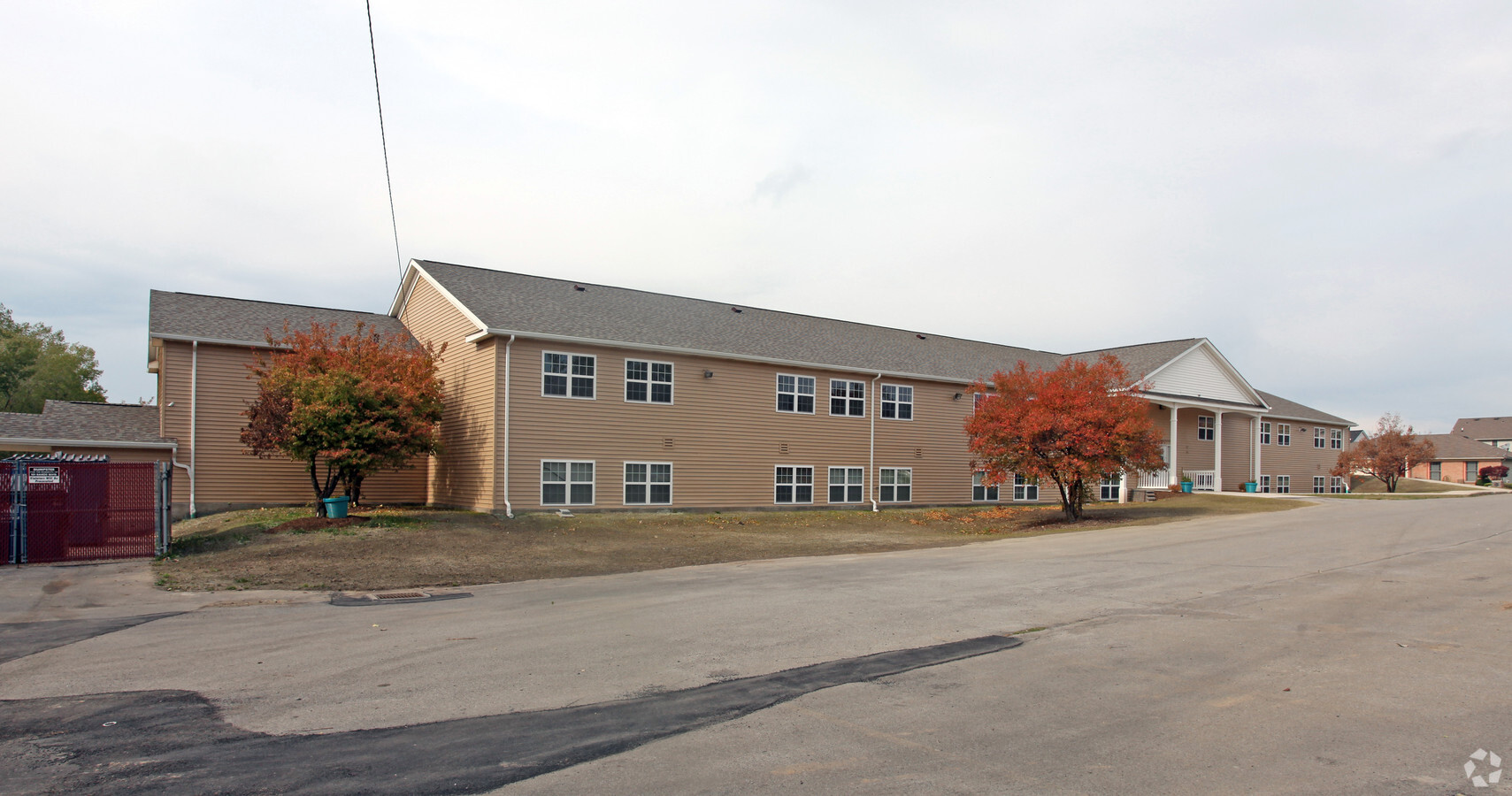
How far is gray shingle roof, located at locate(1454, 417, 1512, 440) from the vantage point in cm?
8775

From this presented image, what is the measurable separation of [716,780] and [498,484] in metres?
19.2

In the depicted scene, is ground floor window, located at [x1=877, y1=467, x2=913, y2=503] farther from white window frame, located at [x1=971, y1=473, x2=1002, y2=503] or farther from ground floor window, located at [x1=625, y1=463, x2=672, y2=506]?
ground floor window, located at [x1=625, y1=463, x2=672, y2=506]

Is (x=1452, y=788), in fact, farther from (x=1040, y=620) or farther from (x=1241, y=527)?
(x=1241, y=527)

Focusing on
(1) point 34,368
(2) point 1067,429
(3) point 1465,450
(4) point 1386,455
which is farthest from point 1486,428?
(1) point 34,368

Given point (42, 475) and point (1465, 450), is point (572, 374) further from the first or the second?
point (1465, 450)

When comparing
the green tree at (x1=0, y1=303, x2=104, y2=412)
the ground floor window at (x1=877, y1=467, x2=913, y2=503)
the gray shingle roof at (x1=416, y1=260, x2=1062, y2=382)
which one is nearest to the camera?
the gray shingle roof at (x1=416, y1=260, x2=1062, y2=382)

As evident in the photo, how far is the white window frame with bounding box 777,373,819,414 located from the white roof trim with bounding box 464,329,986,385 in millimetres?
418

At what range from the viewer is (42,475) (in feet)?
51.8

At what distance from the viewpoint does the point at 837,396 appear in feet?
99.9

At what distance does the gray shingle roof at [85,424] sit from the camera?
23203 mm

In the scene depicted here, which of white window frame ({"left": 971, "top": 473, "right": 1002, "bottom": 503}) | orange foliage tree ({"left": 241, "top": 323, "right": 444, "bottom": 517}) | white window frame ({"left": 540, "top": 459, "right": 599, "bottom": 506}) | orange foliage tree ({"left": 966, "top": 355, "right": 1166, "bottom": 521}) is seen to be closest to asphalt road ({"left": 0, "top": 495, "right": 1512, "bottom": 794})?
orange foliage tree ({"left": 241, "top": 323, "right": 444, "bottom": 517})

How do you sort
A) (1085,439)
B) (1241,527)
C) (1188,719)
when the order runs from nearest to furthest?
(1188,719)
(1241,527)
(1085,439)

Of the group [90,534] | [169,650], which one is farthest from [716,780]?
[90,534]

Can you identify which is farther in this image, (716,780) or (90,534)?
(90,534)
